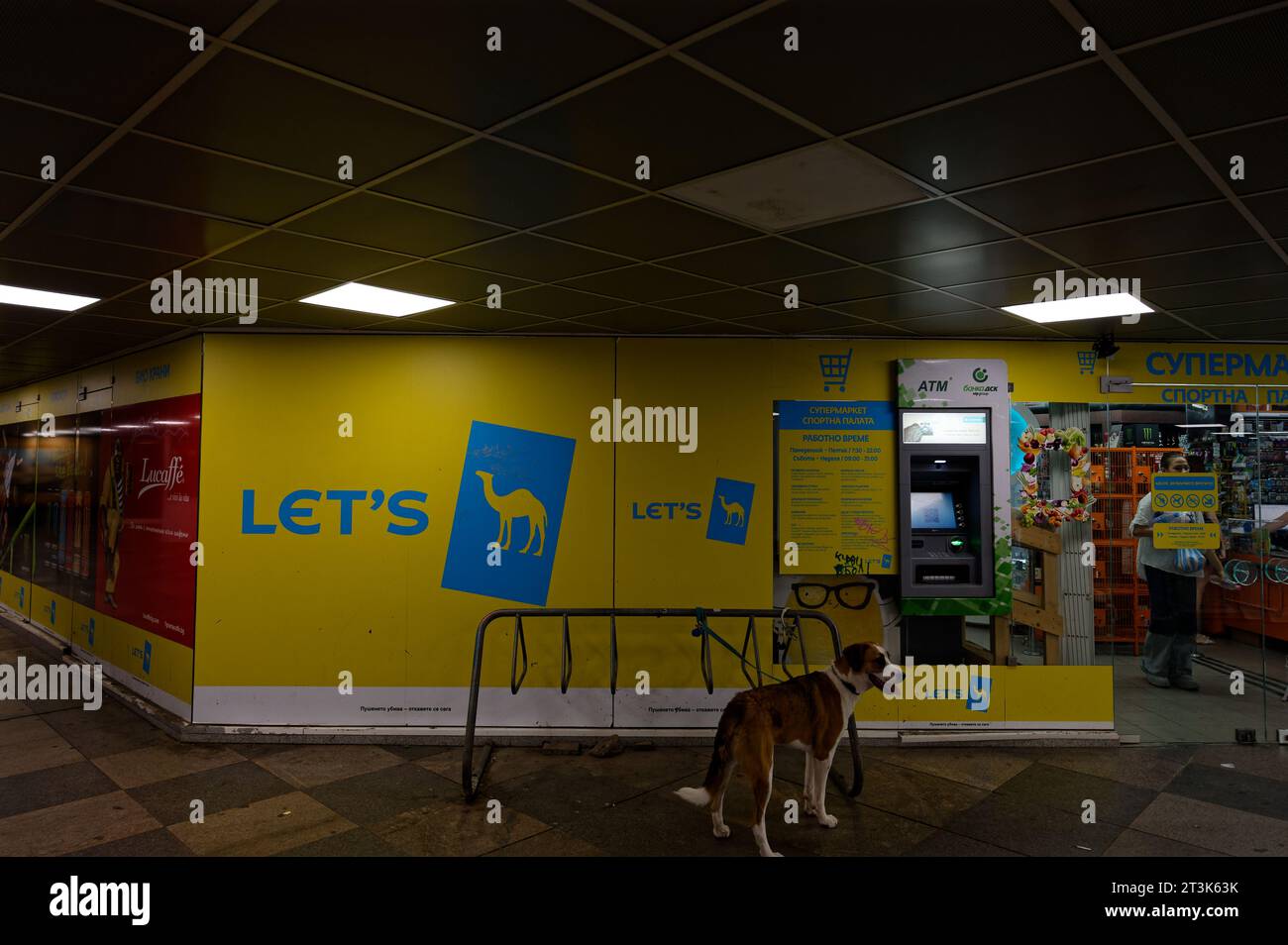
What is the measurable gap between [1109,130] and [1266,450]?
14.4 feet

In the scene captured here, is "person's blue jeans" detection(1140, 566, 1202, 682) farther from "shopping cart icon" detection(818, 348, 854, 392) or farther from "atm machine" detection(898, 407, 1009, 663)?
"shopping cart icon" detection(818, 348, 854, 392)

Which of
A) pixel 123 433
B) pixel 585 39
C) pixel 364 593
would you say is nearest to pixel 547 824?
pixel 364 593

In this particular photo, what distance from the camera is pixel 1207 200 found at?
2.86m

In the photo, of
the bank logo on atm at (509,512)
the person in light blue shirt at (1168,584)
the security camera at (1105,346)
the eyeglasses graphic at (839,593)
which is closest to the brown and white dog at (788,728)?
the eyeglasses graphic at (839,593)

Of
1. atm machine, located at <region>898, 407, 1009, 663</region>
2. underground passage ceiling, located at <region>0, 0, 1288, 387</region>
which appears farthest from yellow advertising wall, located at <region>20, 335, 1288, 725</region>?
underground passage ceiling, located at <region>0, 0, 1288, 387</region>

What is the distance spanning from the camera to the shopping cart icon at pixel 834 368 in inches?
211

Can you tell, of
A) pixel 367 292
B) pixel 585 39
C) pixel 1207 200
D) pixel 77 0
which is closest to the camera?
pixel 77 0

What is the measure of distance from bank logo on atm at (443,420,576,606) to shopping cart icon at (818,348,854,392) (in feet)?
6.22

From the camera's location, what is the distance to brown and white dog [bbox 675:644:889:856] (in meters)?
3.54

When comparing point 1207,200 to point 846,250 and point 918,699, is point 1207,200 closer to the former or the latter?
point 846,250

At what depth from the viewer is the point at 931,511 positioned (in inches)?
208

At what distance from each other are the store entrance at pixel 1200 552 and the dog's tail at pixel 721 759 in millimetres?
3214

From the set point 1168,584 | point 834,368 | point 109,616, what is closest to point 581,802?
point 834,368

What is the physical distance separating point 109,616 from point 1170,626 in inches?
342
